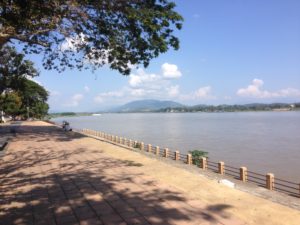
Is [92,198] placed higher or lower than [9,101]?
lower

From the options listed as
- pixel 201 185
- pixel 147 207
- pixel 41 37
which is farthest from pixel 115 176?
pixel 41 37

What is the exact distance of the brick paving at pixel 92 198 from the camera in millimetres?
7688

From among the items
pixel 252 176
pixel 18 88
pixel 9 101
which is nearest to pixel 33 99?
pixel 9 101

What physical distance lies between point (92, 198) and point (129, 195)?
3.42 feet

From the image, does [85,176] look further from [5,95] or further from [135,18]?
[5,95]

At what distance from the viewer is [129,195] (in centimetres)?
960

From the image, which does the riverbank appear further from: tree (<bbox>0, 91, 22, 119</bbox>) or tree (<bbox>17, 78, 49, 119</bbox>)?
tree (<bbox>17, 78, 49, 119</bbox>)

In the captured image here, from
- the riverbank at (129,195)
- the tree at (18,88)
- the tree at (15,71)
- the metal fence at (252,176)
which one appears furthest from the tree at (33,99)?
the riverbank at (129,195)

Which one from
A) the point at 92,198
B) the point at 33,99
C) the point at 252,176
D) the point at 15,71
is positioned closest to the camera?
the point at 92,198

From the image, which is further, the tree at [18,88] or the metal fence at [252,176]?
the tree at [18,88]

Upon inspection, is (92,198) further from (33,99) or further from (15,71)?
(33,99)

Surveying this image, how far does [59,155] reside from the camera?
18578 millimetres

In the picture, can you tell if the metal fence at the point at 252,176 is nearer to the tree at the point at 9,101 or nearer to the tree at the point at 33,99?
the tree at the point at 9,101

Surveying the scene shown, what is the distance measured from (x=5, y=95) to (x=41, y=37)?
6354 cm
